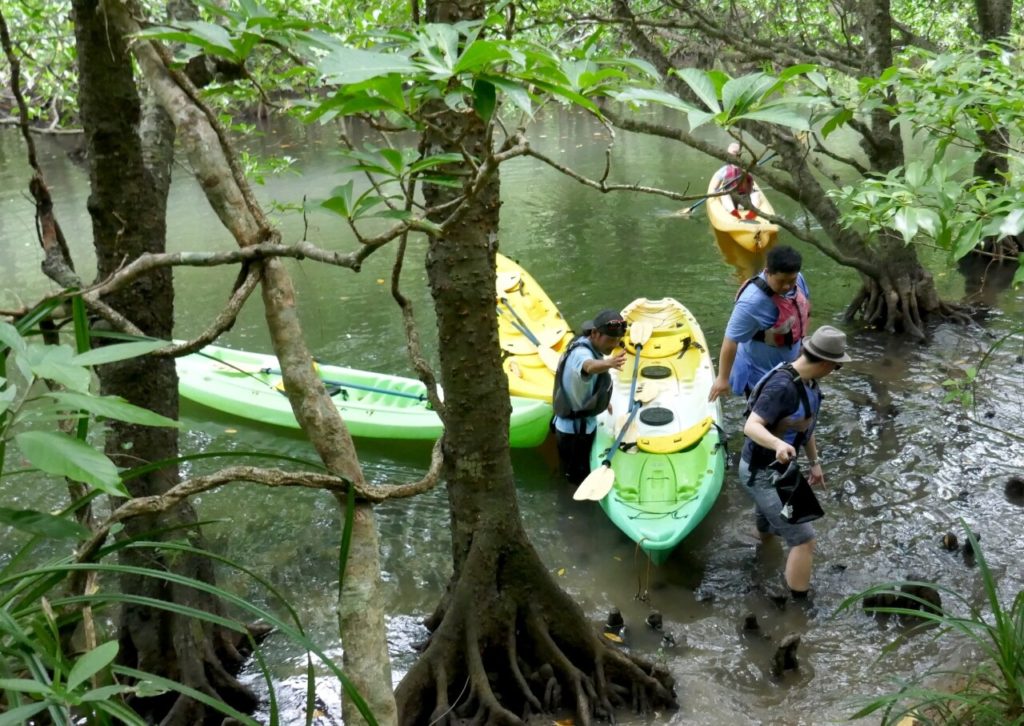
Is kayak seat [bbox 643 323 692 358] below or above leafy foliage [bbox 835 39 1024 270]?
below

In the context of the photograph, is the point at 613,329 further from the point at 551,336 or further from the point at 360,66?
the point at 360,66

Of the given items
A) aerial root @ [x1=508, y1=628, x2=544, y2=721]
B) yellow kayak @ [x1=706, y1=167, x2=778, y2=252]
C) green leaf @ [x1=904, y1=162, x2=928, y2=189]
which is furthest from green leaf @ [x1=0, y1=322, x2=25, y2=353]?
yellow kayak @ [x1=706, y1=167, x2=778, y2=252]

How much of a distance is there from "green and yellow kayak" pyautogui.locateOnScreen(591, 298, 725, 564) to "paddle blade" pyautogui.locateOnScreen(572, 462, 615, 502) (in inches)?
5.0

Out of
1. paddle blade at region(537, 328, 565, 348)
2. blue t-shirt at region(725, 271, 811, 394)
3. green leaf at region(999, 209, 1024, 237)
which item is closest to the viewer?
green leaf at region(999, 209, 1024, 237)

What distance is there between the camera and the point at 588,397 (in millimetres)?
5777

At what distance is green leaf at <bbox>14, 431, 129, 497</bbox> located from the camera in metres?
0.93

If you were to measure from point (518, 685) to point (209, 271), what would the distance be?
9.65m

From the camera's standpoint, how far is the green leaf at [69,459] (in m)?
0.93

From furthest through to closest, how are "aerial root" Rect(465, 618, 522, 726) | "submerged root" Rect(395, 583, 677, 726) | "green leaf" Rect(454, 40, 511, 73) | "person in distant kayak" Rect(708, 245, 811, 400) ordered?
"person in distant kayak" Rect(708, 245, 811, 400) < "submerged root" Rect(395, 583, 677, 726) < "aerial root" Rect(465, 618, 522, 726) < "green leaf" Rect(454, 40, 511, 73)

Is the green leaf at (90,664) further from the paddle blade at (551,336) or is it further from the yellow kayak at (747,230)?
the yellow kayak at (747,230)

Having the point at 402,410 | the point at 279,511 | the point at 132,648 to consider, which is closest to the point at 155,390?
the point at 132,648

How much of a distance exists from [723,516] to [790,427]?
1568 millimetres

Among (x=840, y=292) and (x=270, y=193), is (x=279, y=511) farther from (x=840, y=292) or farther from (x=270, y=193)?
(x=270, y=193)

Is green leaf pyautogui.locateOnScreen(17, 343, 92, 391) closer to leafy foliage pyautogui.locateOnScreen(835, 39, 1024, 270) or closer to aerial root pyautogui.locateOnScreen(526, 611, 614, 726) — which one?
leafy foliage pyautogui.locateOnScreen(835, 39, 1024, 270)
